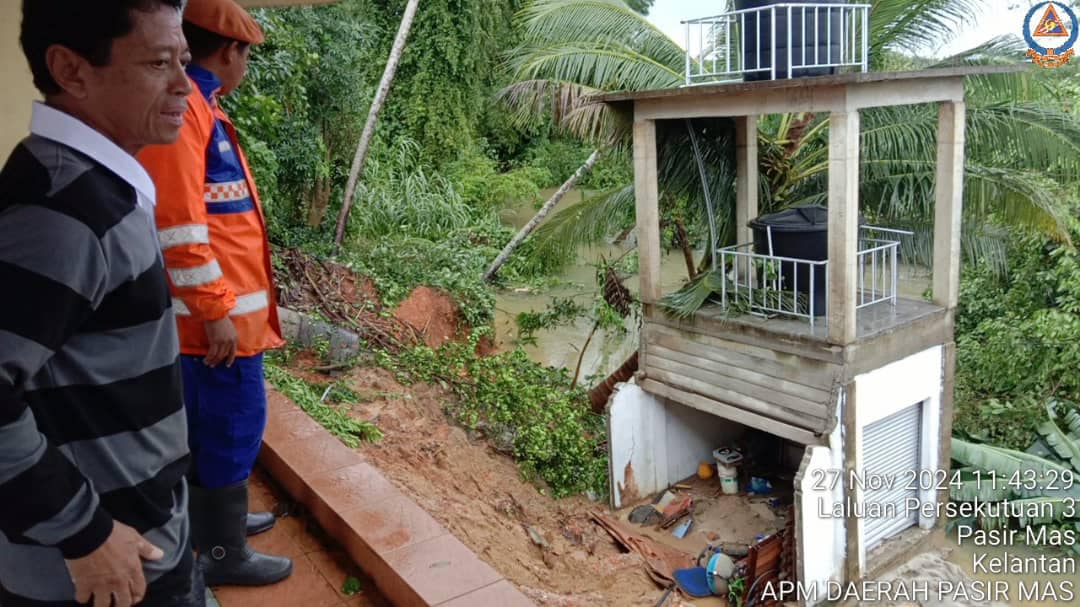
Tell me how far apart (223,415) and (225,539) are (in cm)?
44

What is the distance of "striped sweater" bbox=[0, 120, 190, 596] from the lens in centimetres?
127

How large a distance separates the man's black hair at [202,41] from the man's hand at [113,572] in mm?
1572

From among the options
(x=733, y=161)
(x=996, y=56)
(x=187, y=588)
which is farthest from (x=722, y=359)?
(x=187, y=588)

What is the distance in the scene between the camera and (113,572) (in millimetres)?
1419

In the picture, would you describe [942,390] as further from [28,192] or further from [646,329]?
[28,192]

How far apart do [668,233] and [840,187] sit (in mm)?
6172

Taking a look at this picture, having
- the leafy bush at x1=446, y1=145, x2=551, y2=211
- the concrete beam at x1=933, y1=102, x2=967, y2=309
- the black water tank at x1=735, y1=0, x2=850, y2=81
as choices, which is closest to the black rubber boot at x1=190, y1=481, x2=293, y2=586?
the black water tank at x1=735, y1=0, x2=850, y2=81

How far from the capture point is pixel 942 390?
7719 millimetres

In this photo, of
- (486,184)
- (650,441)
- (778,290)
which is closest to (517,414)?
(650,441)

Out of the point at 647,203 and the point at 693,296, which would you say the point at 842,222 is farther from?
the point at 647,203

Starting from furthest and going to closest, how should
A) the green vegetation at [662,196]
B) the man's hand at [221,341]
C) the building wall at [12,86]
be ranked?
1. the green vegetation at [662,196]
2. the building wall at [12,86]
3. the man's hand at [221,341]

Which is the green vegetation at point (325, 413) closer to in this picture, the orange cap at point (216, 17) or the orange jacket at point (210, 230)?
the orange jacket at point (210, 230)

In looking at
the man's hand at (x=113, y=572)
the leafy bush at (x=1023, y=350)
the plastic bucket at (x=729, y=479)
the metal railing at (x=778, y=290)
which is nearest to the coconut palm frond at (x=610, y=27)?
the metal railing at (x=778, y=290)

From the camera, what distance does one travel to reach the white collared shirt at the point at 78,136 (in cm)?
140
